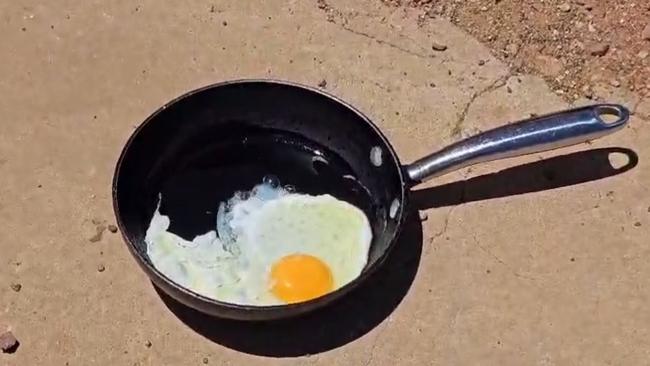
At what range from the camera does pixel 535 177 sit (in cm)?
256

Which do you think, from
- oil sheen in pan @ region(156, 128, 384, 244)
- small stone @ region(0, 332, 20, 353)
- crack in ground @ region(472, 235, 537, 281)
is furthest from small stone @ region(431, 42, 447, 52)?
small stone @ region(0, 332, 20, 353)

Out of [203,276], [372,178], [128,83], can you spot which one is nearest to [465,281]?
[372,178]

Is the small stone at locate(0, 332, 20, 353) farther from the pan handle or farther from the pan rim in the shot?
the pan handle

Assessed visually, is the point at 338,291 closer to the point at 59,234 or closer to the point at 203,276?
the point at 203,276

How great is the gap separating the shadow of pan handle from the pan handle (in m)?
0.16

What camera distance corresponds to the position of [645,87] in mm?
2734

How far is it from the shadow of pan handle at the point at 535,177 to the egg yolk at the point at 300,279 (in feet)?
1.16

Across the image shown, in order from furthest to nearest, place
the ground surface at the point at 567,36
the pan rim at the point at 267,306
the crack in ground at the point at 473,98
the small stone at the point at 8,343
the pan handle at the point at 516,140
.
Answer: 1. the ground surface at the point at 567,36
2. the crack in ground at the point at 473,98
3. the pan handle at the point at 516,140
4. the small stone at the point at 8,343
5. the pan rim at the point at 267,306

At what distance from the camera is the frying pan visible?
91.7 inches

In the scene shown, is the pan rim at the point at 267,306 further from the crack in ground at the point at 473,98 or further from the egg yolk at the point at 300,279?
the crack in ground at the point at 473,98

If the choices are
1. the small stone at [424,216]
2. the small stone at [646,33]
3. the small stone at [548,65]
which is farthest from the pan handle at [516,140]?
the small stone at [646,33]

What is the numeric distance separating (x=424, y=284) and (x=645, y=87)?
2.73 ft

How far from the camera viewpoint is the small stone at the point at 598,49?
2766 millimetres

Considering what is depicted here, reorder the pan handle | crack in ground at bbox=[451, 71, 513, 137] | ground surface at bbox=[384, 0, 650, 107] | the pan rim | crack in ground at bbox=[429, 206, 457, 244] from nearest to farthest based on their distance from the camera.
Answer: the pan rim
the pan handle
crack in ground at bbox=[429, 206, 457, 244]
crack in ground at bbox=[451, 71, 513, 137]
ground surface at bbox=[384, 0, 650, 107]
